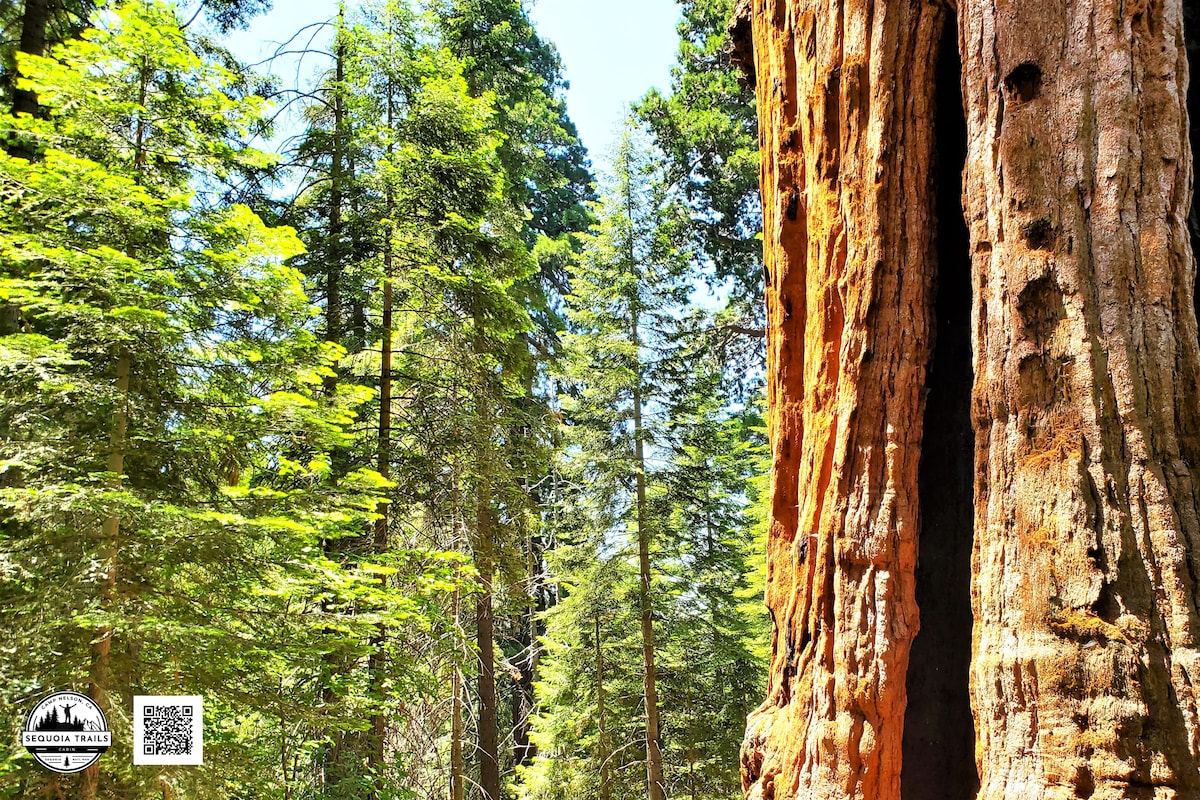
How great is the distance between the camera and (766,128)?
332cm

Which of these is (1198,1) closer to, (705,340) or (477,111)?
(477,111)

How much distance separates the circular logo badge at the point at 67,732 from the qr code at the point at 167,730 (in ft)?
0.74

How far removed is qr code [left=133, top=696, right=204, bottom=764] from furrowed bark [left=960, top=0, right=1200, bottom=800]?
523 centimetres

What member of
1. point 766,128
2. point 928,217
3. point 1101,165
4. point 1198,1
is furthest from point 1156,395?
point 766,128

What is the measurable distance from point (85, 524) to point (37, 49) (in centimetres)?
523

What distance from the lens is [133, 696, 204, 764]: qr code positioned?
5.16 metres

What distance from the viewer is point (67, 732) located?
4.84 m

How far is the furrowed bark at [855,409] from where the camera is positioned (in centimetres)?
242

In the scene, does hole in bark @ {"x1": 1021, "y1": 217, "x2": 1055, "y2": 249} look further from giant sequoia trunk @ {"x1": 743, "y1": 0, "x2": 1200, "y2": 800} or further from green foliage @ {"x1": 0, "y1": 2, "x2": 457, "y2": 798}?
green foliage @ {"x1": 0, "y1": 2, "x2": 457, "y2": 798}

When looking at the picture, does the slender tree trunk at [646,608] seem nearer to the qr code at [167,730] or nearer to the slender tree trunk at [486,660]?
the slender tree trunk at [486,660]

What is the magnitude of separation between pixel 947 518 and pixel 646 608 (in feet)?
31.7

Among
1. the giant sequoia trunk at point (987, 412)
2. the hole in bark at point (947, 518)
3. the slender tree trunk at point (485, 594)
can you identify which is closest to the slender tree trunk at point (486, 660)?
the slender tree trunk at point (485, 594)

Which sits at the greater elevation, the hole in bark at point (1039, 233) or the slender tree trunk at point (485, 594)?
the hole in bark at point (1039, 233)

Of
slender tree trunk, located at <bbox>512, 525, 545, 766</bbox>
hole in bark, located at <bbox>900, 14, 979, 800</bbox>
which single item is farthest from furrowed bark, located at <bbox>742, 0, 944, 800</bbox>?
slender tree trunk, located at <bbox>512, 525, 545, 766</bbox>
